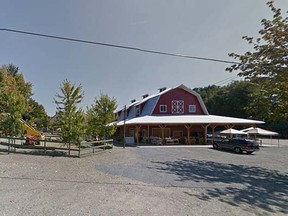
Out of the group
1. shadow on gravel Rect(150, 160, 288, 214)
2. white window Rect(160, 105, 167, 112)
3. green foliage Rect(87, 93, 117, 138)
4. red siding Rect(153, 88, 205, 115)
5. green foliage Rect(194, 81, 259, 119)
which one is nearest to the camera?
shadow on gravel Rect(150, 160, 288, 214)

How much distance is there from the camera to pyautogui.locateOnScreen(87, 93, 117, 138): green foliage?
74.5ft

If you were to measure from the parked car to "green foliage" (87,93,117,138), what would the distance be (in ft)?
38.4

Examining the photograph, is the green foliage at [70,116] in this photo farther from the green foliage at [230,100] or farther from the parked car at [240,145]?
the green foliage at [230,100]

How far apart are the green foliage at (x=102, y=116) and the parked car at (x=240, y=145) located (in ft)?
38.4

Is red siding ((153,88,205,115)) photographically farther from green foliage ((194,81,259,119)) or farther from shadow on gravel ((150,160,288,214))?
green foliage ((194,81,259,119))

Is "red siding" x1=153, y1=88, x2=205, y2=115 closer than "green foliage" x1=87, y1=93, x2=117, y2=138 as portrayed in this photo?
No

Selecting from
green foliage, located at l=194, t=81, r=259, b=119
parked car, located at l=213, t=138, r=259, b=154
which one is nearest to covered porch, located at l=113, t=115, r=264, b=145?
parked car, located at l=213, t=138, r=259, b=154

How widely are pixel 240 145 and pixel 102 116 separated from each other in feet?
45.0

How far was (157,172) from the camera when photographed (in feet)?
34.4

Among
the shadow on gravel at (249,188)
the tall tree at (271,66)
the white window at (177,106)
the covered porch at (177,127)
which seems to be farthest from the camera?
the white window at (177,106)

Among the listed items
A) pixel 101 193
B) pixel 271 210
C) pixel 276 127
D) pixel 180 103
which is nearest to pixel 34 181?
pixel 101 193

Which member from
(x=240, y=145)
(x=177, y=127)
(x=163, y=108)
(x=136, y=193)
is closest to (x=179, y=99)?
(x=163, y=108)

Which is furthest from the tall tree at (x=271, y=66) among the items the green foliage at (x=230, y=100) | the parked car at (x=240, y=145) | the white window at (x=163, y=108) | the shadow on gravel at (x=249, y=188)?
the green foliage at (x=230, y=100)

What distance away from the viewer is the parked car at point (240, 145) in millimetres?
20125
